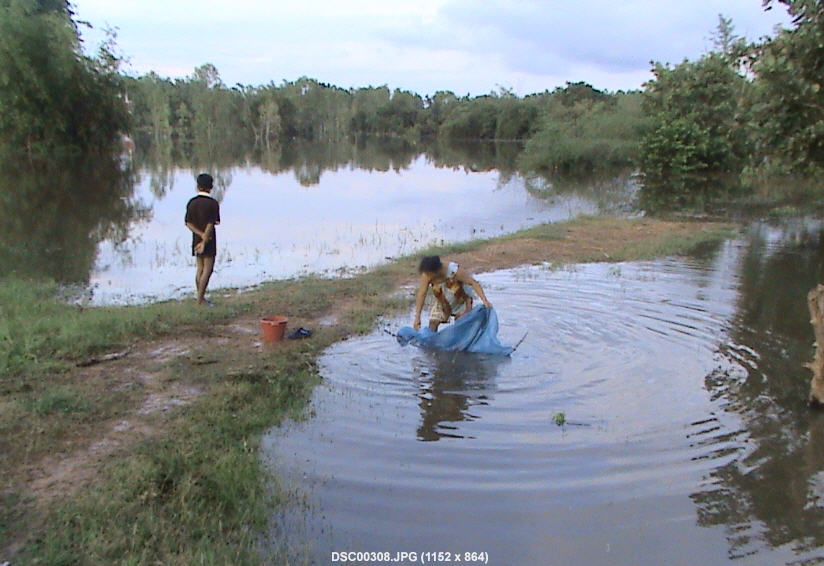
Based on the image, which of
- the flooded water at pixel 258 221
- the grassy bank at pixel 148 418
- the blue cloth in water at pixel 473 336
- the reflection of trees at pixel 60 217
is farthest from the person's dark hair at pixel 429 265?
the reflection of trees at pixel 60 217

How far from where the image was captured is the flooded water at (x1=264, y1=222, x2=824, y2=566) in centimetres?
420

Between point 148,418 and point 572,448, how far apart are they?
3.46 meters

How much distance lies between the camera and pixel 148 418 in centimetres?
551

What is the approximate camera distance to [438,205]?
2502 cm

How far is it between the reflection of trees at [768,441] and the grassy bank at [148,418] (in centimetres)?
311

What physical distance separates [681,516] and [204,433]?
351 cm

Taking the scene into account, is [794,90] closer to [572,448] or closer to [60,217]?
[572,448]

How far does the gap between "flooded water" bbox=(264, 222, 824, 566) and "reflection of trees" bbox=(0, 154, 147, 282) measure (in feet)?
24.5

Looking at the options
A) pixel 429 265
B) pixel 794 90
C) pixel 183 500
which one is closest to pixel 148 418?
pixel 183 500

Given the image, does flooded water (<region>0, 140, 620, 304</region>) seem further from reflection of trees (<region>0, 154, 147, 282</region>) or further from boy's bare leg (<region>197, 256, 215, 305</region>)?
boy's bare leg (<region>197, 256, 215, 305</region>)

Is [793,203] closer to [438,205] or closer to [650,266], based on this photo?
[438,205]

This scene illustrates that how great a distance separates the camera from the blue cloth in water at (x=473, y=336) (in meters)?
7.64

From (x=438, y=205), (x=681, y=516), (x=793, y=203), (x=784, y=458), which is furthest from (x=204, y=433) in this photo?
(x=793, y=203)

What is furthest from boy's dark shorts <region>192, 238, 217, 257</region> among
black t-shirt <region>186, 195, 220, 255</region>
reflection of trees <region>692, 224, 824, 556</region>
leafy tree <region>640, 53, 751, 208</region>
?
leafy tree <region>640, 53, 751, 208</region>
